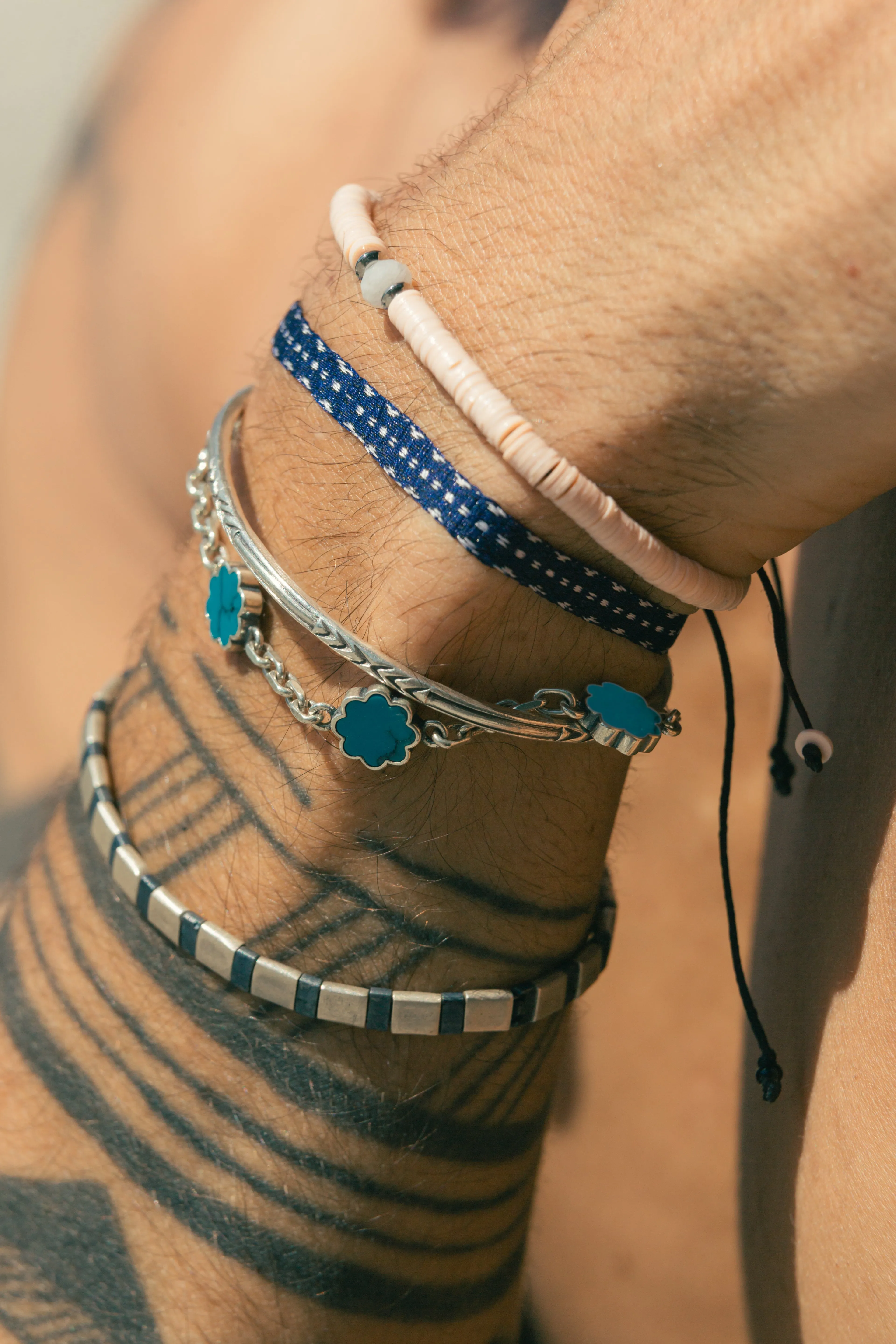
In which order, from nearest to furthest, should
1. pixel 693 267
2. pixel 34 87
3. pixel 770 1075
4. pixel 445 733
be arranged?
pixel 693 267
pixel 445 733
pixel 770 1075
pixel 34 87

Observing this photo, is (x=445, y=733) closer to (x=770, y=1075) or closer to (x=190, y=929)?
(x=190, y=929)

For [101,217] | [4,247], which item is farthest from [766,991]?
[4,247]

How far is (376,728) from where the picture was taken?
57 centimetres

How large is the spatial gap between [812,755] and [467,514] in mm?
255

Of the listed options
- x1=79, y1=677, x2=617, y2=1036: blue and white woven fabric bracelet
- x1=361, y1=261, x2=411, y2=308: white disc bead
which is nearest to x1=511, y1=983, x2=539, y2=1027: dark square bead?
x1=79, y1=677, x2=617, y2=1036: blue and white woven fabric bracelet

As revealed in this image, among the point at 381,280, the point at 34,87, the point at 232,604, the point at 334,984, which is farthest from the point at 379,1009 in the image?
the point at 34,87

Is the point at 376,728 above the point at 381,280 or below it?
below

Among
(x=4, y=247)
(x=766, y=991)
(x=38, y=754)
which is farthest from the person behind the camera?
(x=4, y=247)

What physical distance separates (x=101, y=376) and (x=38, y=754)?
416 millimetres

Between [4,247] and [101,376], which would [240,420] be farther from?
[4,247]

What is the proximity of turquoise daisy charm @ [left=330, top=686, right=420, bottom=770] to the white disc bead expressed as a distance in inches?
7.9

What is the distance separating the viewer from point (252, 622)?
61cm

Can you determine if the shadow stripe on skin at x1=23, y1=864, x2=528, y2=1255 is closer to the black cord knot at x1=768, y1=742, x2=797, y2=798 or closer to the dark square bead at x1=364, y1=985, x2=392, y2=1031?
the dark square bead at x1=364, y1=985, x2=392, y2=1031

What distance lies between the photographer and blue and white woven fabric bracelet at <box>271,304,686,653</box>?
523 millimetres
